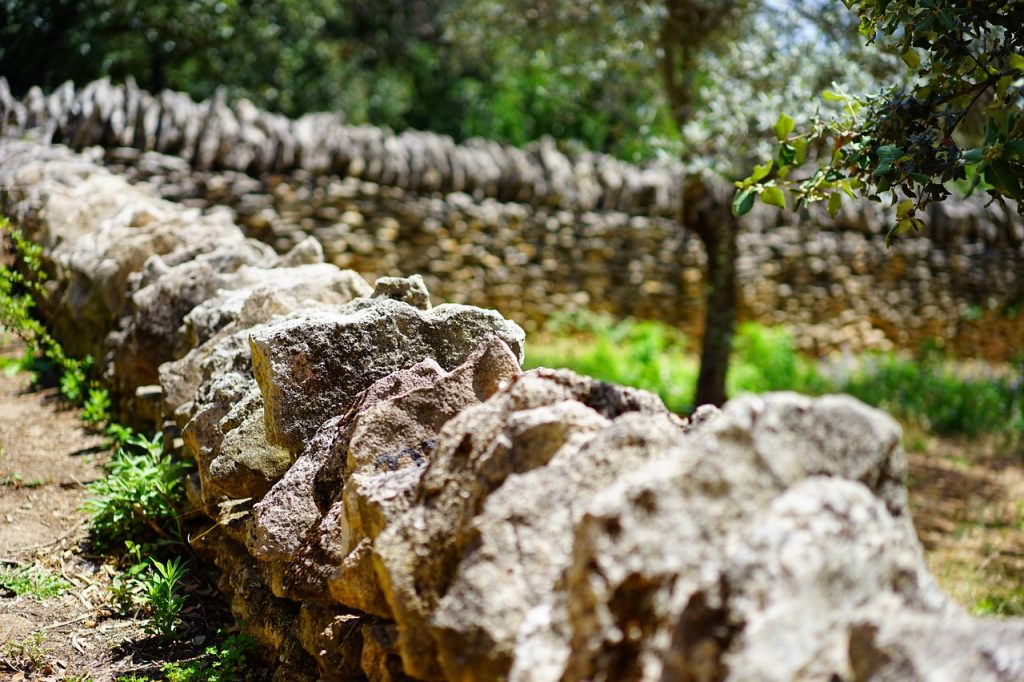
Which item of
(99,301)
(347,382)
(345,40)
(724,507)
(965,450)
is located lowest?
(965,450)

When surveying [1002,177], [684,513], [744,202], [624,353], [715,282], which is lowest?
[624,353]

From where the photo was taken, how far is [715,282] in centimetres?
726

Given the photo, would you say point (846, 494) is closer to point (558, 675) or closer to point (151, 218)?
point (558, 675)

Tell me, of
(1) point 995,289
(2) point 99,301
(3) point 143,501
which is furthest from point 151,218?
(1) point 995,289

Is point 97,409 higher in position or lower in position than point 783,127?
lower

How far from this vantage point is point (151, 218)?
4773mm

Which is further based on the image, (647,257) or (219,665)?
(647,257)

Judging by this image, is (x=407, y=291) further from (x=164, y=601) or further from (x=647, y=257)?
(x=647, y=257)

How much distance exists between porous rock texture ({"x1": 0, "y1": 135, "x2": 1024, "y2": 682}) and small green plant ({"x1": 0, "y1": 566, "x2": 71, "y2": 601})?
42 cm

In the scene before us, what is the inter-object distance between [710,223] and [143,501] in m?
5.54

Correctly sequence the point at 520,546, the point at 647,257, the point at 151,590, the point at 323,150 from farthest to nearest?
the point at 647,257 < the point at 323,150 < the point at 151,590 < the point at 520,546

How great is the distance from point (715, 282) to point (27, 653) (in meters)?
5.94

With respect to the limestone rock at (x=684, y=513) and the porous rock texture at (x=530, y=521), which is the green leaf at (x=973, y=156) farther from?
the limestone rock at (x=684, y=513)

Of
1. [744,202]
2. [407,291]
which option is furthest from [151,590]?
[744,202]
